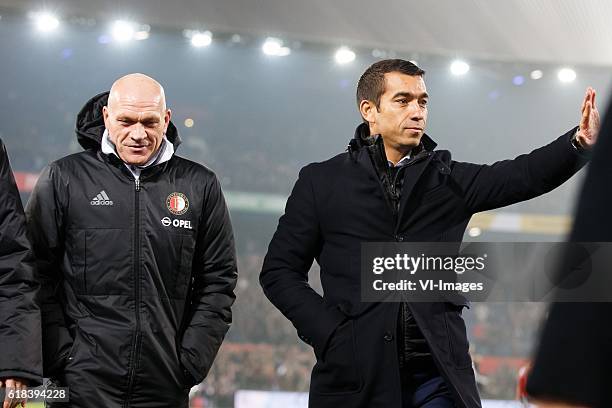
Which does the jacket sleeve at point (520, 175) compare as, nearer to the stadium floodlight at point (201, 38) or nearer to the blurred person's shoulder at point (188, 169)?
the blurred person's shoulder at point (188, 169)

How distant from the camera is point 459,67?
336 inches

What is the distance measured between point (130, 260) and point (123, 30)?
5.59 metres

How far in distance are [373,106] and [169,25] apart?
5289 mm

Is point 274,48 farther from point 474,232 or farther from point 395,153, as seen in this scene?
point 395,153

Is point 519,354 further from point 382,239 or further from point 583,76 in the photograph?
point 382,239

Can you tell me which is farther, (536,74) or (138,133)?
(536,74)

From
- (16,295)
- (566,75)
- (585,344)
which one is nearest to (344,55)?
(566,75)

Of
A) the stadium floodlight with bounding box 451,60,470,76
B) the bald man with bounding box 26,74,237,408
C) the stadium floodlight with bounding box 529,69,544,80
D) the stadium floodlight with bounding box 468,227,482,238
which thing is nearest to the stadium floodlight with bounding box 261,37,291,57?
the stadium floodlight with bounding box 451,60,470,76

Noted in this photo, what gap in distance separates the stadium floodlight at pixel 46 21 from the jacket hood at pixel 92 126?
188 inches

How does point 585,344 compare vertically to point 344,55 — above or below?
below

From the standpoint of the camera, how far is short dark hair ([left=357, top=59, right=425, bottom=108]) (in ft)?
8.43

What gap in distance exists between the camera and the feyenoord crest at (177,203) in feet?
8.63

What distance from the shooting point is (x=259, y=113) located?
352 inches

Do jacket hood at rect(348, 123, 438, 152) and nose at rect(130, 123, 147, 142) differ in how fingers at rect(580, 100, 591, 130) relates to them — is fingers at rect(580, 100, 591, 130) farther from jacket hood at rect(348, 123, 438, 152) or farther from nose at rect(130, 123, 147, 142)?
nose at rect(130, 123, 147, 142)
